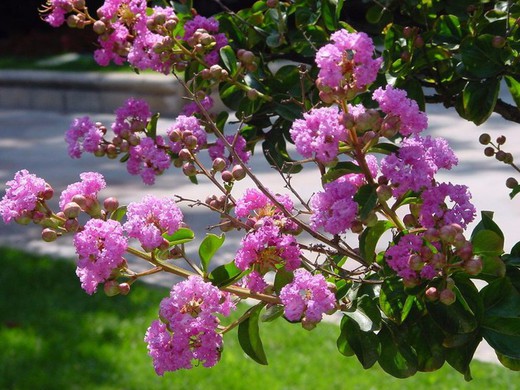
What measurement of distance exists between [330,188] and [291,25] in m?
0.83

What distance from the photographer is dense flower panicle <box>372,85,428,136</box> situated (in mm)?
1162

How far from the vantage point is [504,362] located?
4.32ft

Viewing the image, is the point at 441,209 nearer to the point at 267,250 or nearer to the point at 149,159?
the point at 267,250

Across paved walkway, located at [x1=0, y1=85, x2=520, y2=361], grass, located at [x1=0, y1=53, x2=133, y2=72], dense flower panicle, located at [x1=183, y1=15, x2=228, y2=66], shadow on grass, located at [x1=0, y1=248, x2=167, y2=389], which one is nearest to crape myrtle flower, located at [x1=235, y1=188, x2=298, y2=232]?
dense flower panicle, located at [x1=183, y1=15, x2=228, y2=66]

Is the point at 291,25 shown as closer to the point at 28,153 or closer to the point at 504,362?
the point at 504,362

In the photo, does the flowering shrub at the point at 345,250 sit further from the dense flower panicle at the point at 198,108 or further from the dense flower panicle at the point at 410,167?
the dense flower panicle at the point at 198,108

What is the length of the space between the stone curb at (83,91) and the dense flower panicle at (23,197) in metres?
7.47

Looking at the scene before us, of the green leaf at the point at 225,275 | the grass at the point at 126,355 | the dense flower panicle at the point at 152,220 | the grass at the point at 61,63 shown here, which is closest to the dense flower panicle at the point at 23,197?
the dense flower panicle at the point at 152,220

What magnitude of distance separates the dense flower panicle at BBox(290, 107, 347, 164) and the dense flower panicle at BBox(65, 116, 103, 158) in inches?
27.7

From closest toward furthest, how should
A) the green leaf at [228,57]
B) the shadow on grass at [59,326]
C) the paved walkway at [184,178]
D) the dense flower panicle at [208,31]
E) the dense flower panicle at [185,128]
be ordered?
1. the dense flower panicle at [185,128]
2. the green leaf at [228,57]
3. the dense flower panicle at [208,31]
4. the shadow on grass at [59,326]
5. the paved walkway at [184,178]

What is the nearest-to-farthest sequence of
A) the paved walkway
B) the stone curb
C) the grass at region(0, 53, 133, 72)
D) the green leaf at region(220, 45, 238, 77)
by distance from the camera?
the green leaf at region(220, 45, 238, 77) < the paved walkway < the stone curb < the grass at region(0, 53, 133, 72)

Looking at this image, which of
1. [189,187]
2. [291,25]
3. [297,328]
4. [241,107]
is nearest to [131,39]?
[241,107]

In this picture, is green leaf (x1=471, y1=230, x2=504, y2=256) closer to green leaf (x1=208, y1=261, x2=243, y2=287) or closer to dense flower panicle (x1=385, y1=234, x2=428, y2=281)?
dense flower panicle (x1=385, y1=234, x2=428, y2=281)

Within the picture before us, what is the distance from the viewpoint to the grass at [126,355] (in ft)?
11.8
